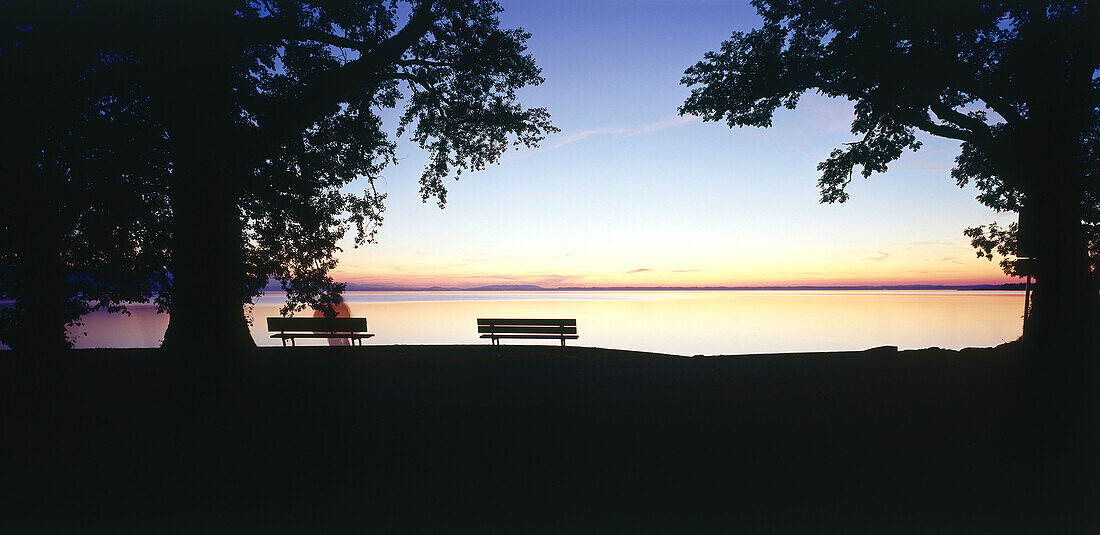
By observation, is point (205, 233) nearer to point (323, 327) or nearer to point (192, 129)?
point (192, 129)

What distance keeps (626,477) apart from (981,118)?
1311cm

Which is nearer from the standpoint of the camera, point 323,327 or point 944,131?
point 944,131

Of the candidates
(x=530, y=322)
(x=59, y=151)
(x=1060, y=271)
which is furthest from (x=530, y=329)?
(x=1060, y=271)

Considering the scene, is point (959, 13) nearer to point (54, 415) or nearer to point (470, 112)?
point (470, 112)

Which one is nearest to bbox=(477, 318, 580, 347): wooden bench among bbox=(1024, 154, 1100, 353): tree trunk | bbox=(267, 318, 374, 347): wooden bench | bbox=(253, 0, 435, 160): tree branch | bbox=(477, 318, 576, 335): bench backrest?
bbox=(477, 318, 576, 335): bench backrest

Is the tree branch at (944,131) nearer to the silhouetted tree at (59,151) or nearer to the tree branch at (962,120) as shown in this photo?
the tree branch at (962,120)

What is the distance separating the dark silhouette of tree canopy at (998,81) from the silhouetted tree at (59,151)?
12905mm

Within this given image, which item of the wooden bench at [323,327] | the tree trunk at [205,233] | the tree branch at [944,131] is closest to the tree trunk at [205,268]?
the tree trunk at [205,233]

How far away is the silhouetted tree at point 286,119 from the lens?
25.1 feet

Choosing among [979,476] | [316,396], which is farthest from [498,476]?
[979,476]

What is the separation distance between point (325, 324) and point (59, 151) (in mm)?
6839

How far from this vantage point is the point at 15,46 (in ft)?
23.4

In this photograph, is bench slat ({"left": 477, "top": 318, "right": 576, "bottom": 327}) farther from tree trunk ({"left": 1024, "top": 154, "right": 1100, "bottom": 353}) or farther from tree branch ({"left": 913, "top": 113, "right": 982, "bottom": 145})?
tree trunk ({"left": 1024, "top": 154, "right": 1100, "bottom": 353})

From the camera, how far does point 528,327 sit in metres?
12.7
